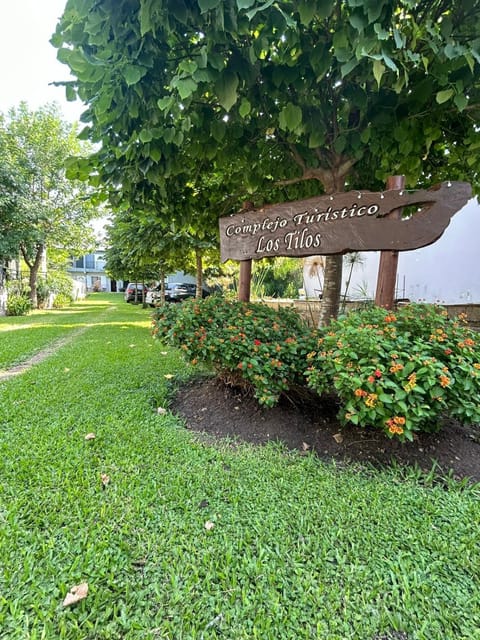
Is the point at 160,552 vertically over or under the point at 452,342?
under

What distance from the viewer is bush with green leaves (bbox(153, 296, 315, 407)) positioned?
2.54 m

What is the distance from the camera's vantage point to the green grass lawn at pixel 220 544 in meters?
1.21

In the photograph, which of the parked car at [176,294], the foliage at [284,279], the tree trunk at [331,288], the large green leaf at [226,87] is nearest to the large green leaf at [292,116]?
the large green leaf at [226,87]

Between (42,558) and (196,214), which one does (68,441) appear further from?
(196,214)

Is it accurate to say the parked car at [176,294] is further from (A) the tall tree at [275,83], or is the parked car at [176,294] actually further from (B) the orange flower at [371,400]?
(B) the orange flower at [371,400]

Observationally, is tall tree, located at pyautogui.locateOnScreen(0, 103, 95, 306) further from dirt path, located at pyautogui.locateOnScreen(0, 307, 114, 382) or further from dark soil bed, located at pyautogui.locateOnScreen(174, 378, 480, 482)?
dark soil bed, located at pyautogui.locateOnScreen(174, 378, 480, 482)

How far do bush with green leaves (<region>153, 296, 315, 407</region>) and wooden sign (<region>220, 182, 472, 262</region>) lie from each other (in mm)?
653

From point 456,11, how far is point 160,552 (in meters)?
3.55

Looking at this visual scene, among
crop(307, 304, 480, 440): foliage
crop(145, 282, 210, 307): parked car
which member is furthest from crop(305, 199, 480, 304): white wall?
crop(145, 282, 210, 307): parked car

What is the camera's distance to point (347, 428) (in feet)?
8.59

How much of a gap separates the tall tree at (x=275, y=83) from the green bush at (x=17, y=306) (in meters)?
11.1

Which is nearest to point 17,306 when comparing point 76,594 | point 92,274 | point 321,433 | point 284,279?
point 284,279

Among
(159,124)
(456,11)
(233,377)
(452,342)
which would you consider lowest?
(233,377)

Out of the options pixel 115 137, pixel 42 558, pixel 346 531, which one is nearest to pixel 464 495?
pixel 346 531
